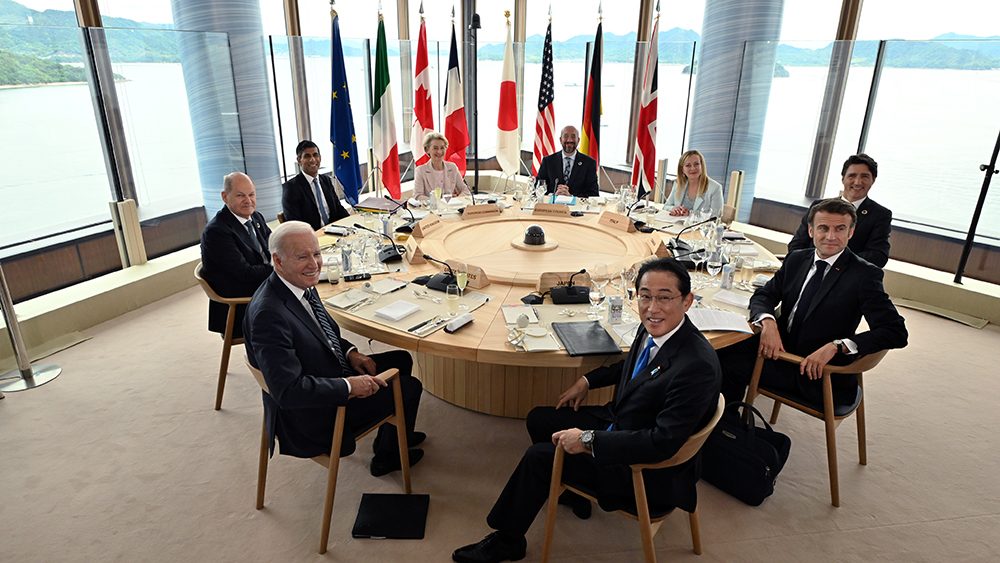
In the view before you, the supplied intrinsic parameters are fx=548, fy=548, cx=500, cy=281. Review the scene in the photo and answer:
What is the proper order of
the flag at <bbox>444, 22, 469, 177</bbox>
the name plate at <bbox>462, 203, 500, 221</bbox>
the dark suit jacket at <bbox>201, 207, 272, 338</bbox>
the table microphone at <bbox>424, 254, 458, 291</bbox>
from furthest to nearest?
the flag at <bbox>444, 22, 469, 177</bbox> → the name plate at <bbox>462, 203, 500, 221</bbox> → the dark suit jacket at <bbox>201, 207, 272, 338</bbox> → the table microphone at <bbox>424, 254, 458, 291</bbox>

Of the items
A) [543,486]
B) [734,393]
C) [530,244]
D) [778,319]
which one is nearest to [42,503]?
[543,486]

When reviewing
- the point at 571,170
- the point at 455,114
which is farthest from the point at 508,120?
the point at 571,170

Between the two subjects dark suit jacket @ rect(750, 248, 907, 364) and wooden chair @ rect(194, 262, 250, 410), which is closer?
dark suit jacket @ rect(750, 248, 907, 364)

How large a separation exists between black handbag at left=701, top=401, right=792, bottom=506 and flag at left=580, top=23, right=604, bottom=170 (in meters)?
5.27

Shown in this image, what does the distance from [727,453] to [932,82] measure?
5.17 metres

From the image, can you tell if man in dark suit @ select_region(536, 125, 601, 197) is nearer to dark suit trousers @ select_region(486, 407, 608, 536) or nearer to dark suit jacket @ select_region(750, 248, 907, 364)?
dark suit jacket @ select_region(750, 248, 907, 364)

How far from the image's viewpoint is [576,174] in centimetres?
650

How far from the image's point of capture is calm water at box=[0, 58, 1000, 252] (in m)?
4.97

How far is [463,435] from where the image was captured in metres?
3.55

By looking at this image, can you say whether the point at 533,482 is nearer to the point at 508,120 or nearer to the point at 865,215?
the point at 865,215

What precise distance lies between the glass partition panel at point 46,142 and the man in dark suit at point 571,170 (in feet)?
15.2

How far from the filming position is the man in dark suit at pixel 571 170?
6422 mm

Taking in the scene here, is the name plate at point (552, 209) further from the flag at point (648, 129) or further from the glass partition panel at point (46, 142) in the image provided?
the glass partition panel at point (46, 142)

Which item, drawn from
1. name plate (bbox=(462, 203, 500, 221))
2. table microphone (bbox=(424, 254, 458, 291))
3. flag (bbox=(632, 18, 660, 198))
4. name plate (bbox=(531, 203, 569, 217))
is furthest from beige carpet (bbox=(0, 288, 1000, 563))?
flag (bbox=(632, 18, 660, 198))
